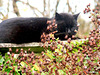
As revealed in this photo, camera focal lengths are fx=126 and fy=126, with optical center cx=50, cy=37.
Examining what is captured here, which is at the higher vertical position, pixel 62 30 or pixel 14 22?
pixel 14 22

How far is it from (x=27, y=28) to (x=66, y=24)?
2.52ft

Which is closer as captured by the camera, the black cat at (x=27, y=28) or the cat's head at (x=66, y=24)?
the black cat at (x=27, y=28)

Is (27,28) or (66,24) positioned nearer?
(27,28)

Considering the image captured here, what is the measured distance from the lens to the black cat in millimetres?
2055

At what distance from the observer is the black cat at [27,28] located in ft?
6.74

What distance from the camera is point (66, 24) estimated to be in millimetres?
2473

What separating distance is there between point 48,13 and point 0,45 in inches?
132

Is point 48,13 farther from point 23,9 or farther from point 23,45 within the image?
point 23,45

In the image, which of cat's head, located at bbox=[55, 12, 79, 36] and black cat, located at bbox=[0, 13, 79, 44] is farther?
cat's head, located at bbox=[55, 12, 79, 36]

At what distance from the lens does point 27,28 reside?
2217mm

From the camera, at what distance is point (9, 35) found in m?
2.06

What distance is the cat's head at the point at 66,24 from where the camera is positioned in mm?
2418

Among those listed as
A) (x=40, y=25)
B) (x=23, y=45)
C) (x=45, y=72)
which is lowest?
(x=45, y=72)

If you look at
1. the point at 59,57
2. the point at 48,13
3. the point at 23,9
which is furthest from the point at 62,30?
the point at 23,9
